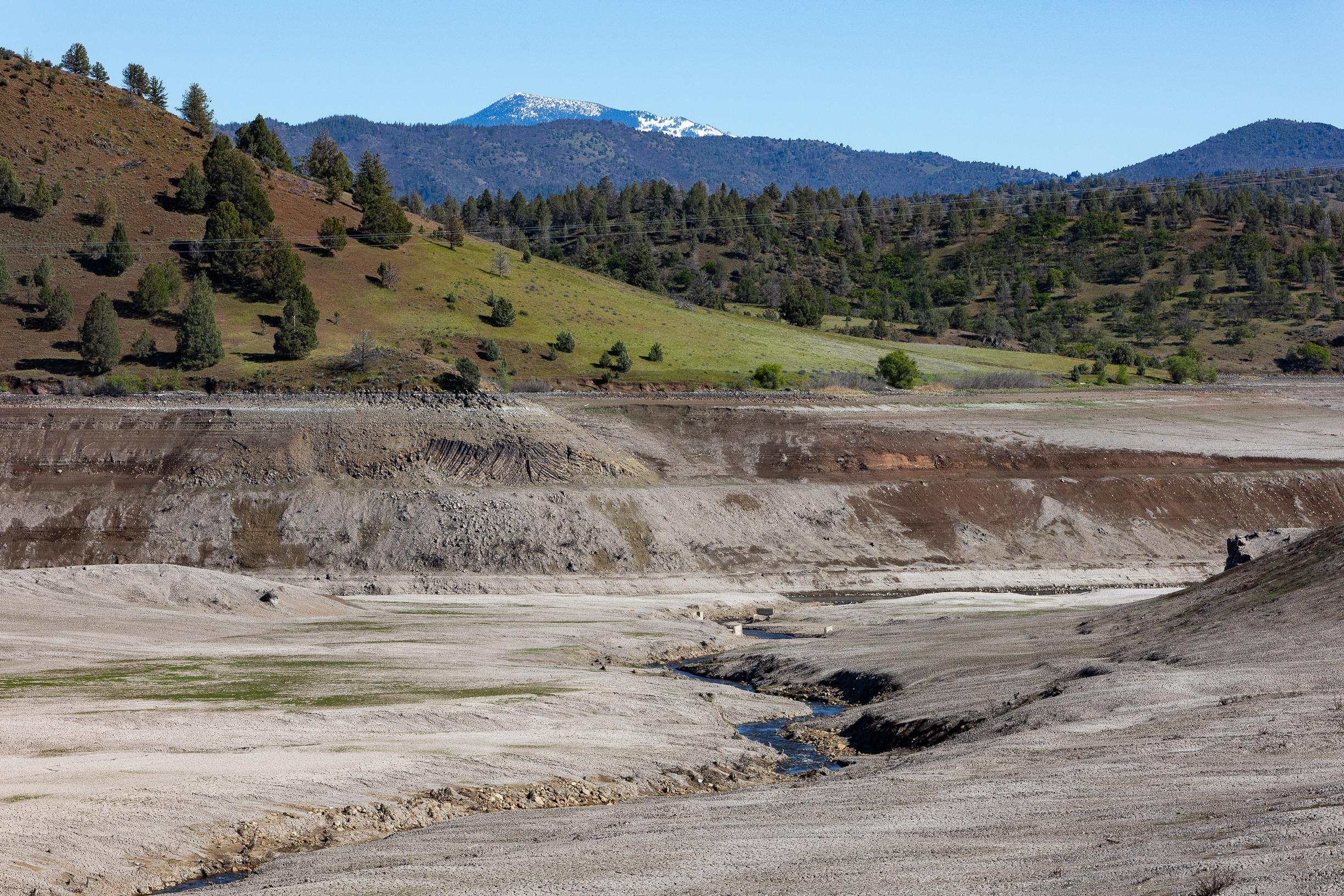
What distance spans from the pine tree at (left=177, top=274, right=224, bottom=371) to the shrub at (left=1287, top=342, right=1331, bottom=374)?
391 ft

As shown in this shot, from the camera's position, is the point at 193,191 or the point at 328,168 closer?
the point at 193,191

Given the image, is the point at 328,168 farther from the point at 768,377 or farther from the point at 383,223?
the point at 768,377

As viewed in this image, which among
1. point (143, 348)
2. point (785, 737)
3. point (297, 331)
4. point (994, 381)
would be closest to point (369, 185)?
point (297, 331)

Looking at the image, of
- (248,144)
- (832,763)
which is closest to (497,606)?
(832,763)

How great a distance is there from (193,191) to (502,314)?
31.7 meters

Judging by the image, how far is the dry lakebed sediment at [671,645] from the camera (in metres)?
21.0

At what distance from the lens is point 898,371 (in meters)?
106

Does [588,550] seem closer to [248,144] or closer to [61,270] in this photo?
[61,270]

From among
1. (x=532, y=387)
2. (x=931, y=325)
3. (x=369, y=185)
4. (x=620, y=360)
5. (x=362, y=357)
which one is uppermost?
(x=369, y=185)

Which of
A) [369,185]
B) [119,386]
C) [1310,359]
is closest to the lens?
[119,386]

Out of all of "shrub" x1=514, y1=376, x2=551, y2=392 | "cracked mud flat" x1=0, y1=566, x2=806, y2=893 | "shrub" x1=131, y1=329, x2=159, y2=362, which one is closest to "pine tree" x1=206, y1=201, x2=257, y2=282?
"shrub" x1=131, y1=329, x2=159, y2=362

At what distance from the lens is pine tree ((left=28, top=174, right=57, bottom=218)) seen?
107438 mm

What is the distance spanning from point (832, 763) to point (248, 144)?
116642mm

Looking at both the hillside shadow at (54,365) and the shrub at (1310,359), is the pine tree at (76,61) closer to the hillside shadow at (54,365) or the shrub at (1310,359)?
the hillside shadow at (54,365)
